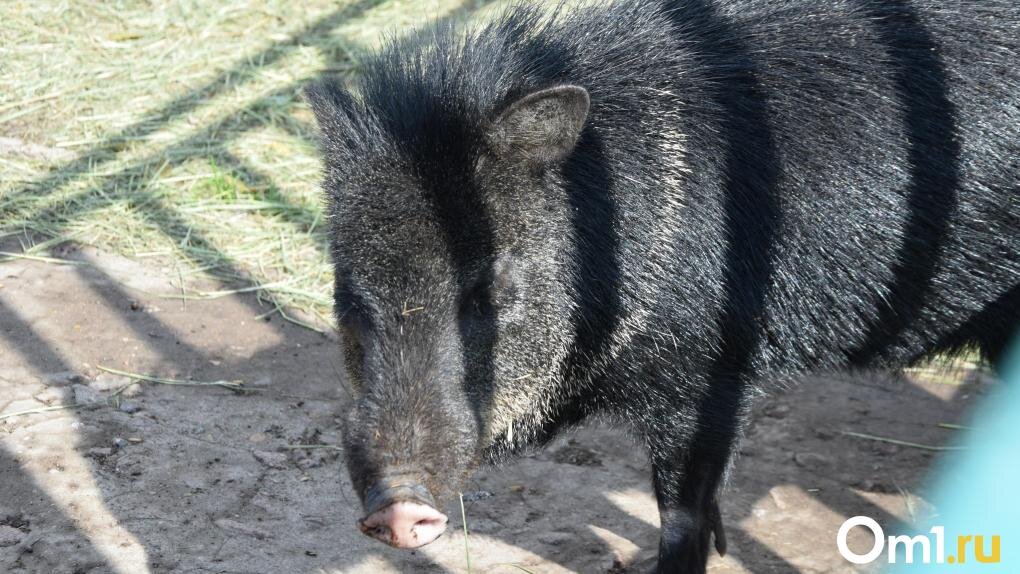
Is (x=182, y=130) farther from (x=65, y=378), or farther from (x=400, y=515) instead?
(x=400, y=515)

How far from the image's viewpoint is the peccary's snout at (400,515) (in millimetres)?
2688

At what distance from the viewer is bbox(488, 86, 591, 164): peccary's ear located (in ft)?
10.2

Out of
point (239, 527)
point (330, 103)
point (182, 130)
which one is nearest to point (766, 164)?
point (330, 103)

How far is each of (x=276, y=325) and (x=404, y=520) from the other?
2506 mm

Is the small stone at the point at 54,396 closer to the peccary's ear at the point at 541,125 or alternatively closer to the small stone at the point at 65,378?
the small stone at the point at 65,378

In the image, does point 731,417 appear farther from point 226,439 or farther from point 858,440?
point 226,439

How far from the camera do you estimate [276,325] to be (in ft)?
16.5

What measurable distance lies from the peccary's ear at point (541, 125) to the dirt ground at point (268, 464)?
4.41ft

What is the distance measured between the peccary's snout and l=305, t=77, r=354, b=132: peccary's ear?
1132 mm

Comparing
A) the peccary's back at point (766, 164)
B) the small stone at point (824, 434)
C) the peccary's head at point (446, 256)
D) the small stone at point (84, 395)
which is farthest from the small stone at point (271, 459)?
the small stone at point (824, 434)

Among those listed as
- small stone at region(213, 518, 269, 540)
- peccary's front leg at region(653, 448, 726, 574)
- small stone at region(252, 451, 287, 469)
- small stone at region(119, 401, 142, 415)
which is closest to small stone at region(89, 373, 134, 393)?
small stone at region(119, 401, 142, 415)

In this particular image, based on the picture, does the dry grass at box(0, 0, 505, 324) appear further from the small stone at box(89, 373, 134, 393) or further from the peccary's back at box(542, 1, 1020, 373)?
the peccary's back at box(542, 1, 1020, 373)

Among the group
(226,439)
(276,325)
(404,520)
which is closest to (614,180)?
(404,520)

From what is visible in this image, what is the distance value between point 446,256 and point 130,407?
1.78 meters
